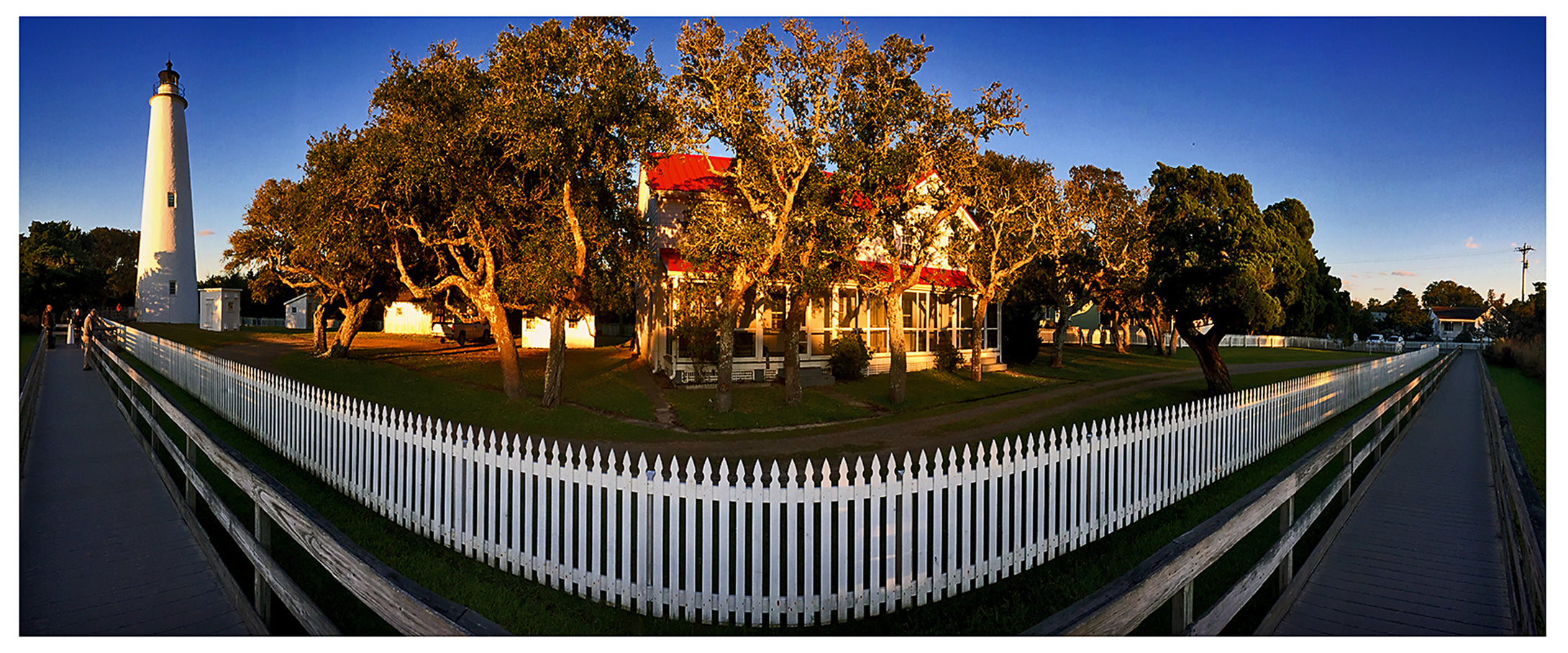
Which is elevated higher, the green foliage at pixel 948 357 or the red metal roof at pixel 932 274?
the red metal roof at pixel 932 274

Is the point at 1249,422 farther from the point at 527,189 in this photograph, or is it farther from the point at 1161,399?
the point at 527,189

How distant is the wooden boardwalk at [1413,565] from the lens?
4.15 metres

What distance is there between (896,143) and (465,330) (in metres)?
27.3

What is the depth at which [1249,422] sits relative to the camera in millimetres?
9078

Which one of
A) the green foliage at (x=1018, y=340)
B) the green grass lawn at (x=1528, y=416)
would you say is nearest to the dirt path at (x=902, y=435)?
the green grass lawn at (x=1528, y=416)

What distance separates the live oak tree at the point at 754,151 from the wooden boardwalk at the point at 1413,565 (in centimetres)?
960

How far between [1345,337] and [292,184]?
70010mm

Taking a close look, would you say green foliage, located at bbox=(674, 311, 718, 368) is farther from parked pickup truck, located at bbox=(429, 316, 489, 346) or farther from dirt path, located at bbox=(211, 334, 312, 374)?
parked pickup truck, located at bbox=(429, 316, 489, 346)

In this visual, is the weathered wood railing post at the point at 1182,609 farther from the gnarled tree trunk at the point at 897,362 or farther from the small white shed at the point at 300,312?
the small white shed at the point at 300,312

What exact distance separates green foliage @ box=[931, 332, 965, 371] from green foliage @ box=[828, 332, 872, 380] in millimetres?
4332

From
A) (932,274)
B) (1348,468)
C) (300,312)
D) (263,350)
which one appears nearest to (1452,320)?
(932,274)

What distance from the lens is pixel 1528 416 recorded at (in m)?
13.6

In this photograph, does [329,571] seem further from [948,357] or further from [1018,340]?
[1018,340]

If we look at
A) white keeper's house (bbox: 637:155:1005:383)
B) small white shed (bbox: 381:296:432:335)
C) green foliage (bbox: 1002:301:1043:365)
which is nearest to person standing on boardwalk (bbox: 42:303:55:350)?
small white shed (bbox: 381:296:432:335)
